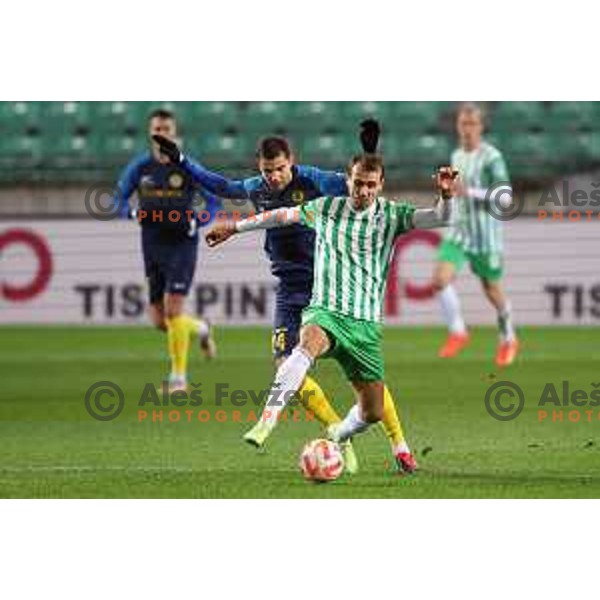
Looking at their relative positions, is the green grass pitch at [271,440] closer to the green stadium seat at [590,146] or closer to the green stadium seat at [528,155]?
the green stadium seat at [528,155]

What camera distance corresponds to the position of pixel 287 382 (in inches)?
307

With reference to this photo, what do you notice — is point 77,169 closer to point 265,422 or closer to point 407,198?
point 407,198

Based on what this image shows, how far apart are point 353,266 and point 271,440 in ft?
7.06

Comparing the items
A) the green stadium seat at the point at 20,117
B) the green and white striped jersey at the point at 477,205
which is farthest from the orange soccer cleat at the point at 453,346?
the green stadium seat at the point at 20,117

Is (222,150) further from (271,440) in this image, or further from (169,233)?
(271,440)

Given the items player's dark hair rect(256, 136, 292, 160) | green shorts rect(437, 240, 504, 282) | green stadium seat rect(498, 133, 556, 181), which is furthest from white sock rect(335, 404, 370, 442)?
green stadium seat rect(498, 133, 556, 181)

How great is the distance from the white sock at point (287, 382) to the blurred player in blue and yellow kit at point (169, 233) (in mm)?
4419

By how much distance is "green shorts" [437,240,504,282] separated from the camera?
1563cm

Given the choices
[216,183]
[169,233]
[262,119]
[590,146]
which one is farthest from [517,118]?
[216,183]

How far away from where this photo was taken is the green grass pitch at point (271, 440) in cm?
809

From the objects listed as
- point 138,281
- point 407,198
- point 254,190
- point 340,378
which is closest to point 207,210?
point 340,378

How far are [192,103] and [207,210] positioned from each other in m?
9.53

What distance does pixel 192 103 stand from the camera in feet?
70.8

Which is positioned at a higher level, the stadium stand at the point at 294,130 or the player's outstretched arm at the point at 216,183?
the stadium stand at the point at 294,130
